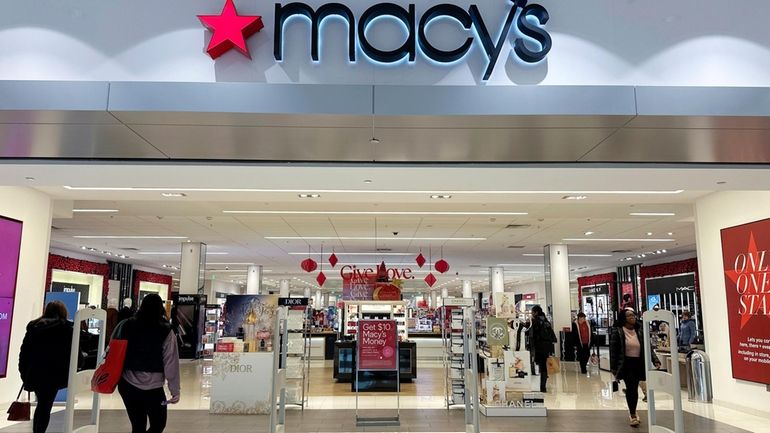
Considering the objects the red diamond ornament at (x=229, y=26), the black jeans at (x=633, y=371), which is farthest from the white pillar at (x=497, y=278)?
the red diamond ornament at (x=229, y=26)

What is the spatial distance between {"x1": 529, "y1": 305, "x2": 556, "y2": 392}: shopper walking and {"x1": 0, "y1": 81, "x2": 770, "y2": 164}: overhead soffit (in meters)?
6.33

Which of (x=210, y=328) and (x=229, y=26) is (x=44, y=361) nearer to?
(x=229, y=26)

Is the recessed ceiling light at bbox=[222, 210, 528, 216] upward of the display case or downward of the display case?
upward

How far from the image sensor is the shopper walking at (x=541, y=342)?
10141 mm

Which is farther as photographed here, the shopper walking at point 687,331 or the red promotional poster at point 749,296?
the shopper walking at point 687,331

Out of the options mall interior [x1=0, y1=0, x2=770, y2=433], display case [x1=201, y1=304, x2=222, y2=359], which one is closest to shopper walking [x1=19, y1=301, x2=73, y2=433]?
mall interior [x1=0, y1=0, x2=770, y2=433]

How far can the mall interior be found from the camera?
4043 mm

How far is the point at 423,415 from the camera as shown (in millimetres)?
7672

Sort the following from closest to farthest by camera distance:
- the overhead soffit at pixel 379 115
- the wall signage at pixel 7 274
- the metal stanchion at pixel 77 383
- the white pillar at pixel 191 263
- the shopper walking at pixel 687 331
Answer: the metal stanchion at pixel 77 383, the overhead soffit at pixel 379 115, the wall signage at pixel 7 274, the shopper walking at pixel 687 331, the white pillar at pixel 191 263

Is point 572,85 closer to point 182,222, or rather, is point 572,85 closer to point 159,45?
point 159,45

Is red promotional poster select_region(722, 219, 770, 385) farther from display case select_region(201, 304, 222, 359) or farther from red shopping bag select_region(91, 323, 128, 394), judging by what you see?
display case select_region(201, 304, 222, 359)

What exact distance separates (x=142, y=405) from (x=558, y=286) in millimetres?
13166

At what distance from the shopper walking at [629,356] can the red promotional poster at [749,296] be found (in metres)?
1.82

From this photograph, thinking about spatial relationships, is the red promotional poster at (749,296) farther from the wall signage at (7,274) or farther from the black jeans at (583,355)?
the wall signage at (7,274)
